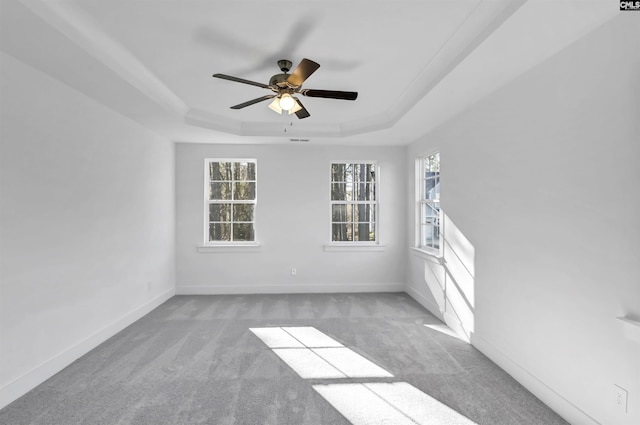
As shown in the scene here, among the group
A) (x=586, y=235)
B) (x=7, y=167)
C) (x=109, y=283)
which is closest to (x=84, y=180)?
(x=7, y=167)

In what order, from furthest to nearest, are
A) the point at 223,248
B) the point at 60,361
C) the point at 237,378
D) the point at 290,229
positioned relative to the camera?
1. the point at 290,229
2. the point at 223,248
3. the point at 60,361
4. the point at 237,378

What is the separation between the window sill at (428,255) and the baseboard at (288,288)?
2.59ft

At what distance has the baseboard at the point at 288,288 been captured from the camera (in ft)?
17.4

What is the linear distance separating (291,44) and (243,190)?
3.31 meters

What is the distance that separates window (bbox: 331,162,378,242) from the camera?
5602mm

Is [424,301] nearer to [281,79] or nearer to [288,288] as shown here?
[288,288]

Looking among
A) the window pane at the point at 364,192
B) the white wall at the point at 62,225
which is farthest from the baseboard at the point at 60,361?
the window pane at the point at 364,192

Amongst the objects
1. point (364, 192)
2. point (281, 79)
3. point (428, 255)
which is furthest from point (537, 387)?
point (364, 192)

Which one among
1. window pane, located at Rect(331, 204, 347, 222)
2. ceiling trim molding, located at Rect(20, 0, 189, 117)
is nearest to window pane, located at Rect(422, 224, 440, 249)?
window pane, located at Rect(331, 204, 347, 222)

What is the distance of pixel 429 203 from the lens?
187 inches

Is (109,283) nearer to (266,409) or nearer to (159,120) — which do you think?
(159,120)

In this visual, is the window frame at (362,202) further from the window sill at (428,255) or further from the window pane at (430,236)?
the window pane at (430,236)

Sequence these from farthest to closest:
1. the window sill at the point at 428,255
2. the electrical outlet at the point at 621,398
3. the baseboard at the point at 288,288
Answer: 1. the baseboard at the point at 288,288
2. the window sill at the point at 428,255
3. the electrical outlet at the point at 621,398

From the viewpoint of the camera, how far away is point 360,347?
323 cm
